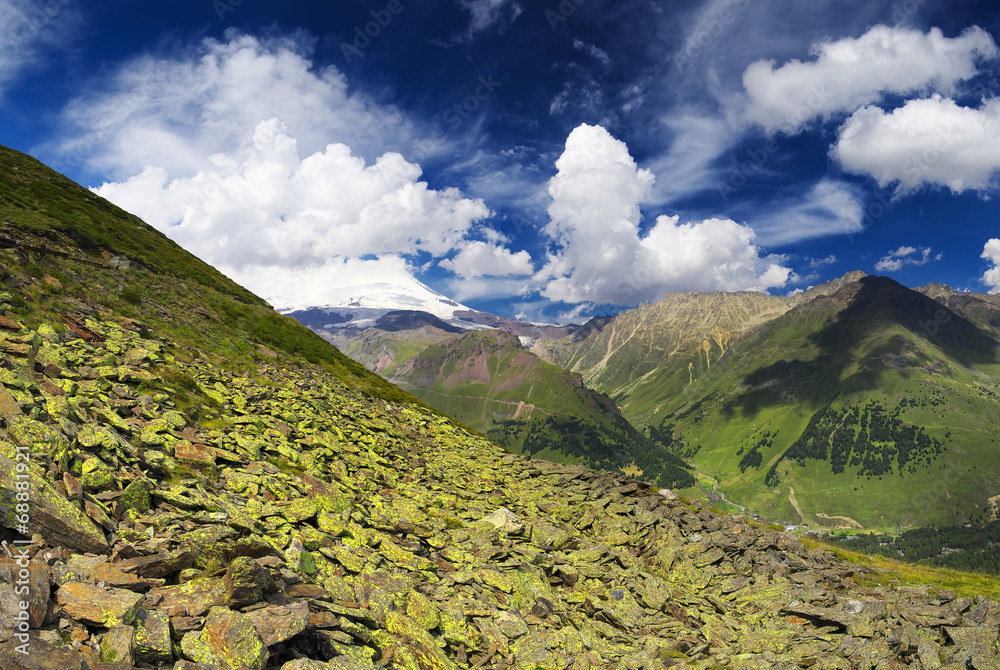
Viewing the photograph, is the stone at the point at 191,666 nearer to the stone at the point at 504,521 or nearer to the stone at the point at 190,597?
the stone at the point at 190,597

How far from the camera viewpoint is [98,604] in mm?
10859

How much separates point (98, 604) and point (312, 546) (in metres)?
10.4

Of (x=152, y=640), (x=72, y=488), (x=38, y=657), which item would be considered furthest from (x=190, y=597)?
(x=72, y=488)

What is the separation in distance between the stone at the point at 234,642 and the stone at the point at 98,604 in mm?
1908

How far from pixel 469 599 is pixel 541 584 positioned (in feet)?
21.9

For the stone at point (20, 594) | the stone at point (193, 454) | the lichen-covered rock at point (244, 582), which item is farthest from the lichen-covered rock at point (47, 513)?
the stone at point (193, 454)

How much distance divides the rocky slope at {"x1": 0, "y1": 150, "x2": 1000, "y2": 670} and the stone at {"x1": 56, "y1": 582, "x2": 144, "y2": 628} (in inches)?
2.4

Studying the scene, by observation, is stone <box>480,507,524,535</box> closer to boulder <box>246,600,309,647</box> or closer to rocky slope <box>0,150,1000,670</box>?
rocky slope <box>0,150,1000,670</box>

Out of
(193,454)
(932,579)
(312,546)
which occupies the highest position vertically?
(932,579)

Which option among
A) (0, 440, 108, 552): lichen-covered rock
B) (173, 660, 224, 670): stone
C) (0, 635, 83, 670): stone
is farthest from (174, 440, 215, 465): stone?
(0, 635, 83, 670): stone

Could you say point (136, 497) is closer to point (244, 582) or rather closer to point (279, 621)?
point (244, 582)

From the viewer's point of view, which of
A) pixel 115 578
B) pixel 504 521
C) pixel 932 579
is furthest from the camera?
pixel 932 579

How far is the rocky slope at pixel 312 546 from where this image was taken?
12305 millimetres

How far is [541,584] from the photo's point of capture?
27.8m
